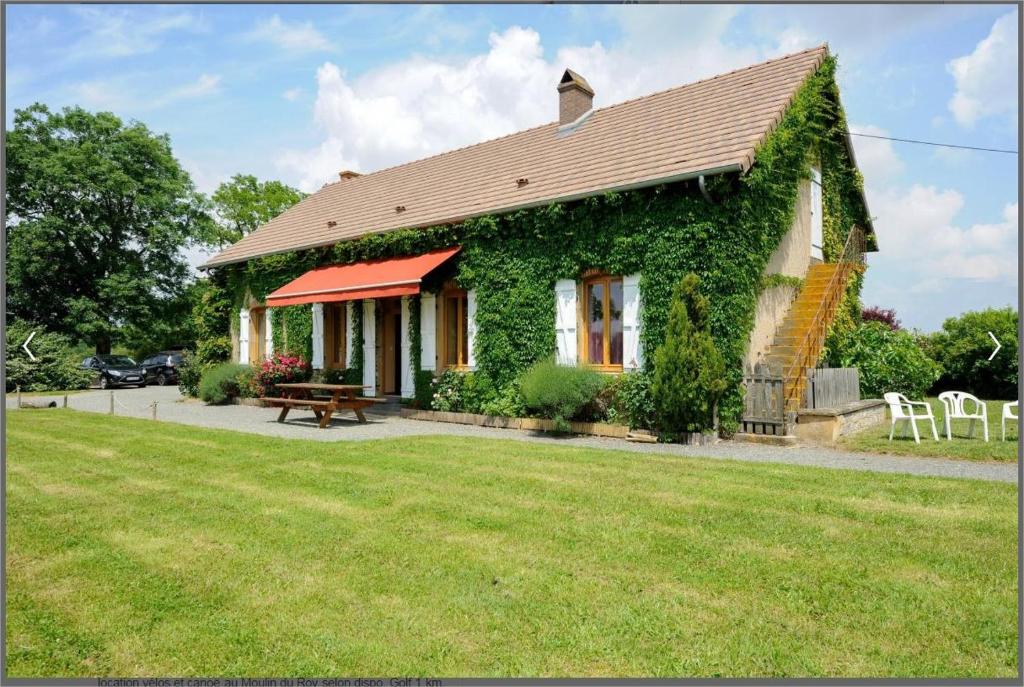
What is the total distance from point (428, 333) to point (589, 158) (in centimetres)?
565

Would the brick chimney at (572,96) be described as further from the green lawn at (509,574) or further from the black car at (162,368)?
the black car at (162,368)

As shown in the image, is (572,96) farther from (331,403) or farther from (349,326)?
(331,403)

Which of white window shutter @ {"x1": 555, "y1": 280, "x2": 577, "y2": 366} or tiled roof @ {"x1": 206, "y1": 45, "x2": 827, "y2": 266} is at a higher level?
tiled roof @ {"x1": 206, "y1": 45, "x2": 827, "y2": 266}

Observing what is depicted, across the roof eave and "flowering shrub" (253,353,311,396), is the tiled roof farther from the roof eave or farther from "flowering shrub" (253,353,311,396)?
"flowering shrub" (253,353,311,396)

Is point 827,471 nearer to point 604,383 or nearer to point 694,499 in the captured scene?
point 694,499

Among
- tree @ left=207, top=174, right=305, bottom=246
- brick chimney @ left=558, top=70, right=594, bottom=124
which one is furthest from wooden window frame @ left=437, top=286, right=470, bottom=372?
tree @ left=207, top=174, right=305, bottom=246

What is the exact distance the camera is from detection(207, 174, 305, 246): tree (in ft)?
164

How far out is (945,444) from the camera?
1094 cm

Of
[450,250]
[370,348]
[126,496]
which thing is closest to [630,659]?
[126,496]

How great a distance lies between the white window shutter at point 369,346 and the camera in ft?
61.3

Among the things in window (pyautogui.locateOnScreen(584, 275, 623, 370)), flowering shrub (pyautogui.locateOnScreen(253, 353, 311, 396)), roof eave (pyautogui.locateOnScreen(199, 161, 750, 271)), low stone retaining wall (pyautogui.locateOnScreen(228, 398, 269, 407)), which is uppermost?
roof eave (pyautogui.locateOnScreen(199, 161, 750, 271))

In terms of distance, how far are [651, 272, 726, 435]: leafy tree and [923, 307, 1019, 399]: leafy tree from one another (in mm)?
13361

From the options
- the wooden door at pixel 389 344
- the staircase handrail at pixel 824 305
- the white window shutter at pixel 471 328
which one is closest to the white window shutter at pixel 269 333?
the wooden door at pixel 389 344

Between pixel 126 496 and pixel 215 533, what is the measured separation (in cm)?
209
